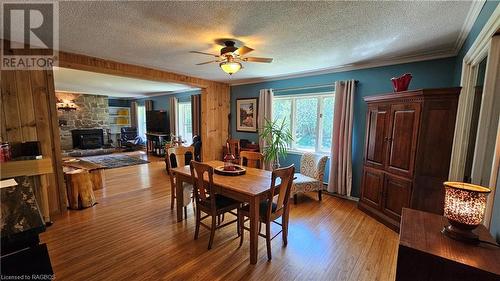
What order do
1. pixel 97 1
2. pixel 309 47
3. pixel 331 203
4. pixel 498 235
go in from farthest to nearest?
→ pixel 331 203 < pixel 309 47 < pixel 97 1 < pixel 498 235

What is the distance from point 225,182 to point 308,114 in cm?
266

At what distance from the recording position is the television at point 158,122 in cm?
795

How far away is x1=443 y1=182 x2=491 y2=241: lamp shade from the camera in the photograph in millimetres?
1071

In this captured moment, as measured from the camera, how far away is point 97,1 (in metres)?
1.67

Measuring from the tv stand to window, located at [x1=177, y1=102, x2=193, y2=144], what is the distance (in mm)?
616

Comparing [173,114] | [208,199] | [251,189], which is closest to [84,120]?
[173,114]


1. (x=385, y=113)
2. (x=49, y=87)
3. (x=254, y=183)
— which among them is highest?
(x=49, y=87)

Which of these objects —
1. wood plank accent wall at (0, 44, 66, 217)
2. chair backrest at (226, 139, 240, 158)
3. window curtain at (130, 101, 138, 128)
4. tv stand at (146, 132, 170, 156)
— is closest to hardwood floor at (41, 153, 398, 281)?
wood plank accent wall at (0, 44, 66, 217)

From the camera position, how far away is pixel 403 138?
2.63 m

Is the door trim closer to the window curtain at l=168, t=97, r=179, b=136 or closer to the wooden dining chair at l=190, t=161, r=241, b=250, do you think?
Answer: the wooden dining chair at l=190, t=161, r=241, b=250

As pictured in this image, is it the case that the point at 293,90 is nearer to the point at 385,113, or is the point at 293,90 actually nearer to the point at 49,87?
the point at 385,113

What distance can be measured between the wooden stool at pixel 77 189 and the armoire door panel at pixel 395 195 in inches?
177

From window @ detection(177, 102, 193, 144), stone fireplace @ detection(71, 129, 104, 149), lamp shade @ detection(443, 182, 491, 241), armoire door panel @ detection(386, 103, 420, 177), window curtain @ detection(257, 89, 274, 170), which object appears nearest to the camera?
lamp shade @ detection(443, 182, 491, 241)

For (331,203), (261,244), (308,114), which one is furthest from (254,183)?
(308,114)
